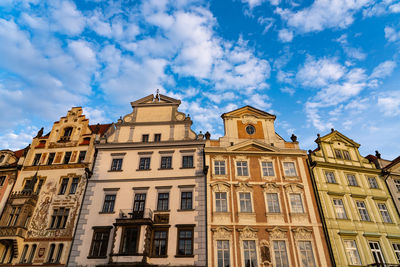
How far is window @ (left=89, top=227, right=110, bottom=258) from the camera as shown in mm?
23984

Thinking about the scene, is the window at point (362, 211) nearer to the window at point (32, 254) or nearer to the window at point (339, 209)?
the window at point (339, 209)

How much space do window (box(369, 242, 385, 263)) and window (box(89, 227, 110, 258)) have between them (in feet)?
82.6

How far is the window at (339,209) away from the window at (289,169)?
4.90m

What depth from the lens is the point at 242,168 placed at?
28.7 m

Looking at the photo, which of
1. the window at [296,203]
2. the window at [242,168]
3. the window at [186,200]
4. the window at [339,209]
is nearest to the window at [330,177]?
the window at [339,209]

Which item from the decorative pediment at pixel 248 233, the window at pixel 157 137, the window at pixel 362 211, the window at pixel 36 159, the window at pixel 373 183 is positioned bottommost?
the decorative pediment at pixel 248 233

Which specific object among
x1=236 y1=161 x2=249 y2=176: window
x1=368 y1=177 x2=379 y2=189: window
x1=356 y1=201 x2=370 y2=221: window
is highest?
x1=236 y1=161 x2=249 y2=176: window

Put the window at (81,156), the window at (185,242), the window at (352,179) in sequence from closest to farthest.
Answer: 1. the window at (185,242)
2. the window at (352,179)
3. the window at (81,156)

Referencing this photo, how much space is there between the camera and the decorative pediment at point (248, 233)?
24.6m

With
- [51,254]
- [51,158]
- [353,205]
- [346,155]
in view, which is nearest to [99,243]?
[51,254]

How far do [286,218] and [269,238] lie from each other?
2.71 meters

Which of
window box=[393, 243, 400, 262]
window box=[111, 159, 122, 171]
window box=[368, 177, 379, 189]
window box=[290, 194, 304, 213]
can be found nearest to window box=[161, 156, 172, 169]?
window box=[111, 159, 122, 171]

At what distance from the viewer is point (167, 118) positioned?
3234 centimetres

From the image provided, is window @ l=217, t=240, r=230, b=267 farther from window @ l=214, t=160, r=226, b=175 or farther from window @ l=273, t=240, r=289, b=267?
window @ l=214, t=160, r=226, b=175
